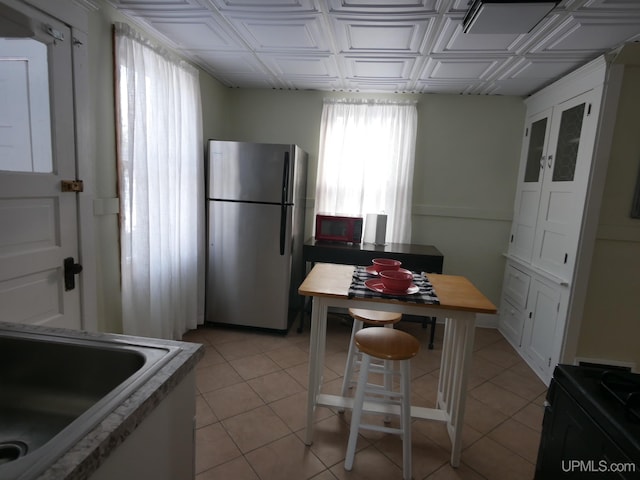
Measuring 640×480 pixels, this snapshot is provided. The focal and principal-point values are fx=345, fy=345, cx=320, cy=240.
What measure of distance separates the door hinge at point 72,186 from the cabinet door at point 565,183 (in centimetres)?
308

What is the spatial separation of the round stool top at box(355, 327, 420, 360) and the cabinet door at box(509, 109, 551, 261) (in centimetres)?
198

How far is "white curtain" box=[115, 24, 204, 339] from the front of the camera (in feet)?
7.17

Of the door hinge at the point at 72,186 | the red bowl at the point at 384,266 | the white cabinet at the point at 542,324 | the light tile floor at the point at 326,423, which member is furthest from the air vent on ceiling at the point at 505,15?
the light tile floor at the point at 326,423

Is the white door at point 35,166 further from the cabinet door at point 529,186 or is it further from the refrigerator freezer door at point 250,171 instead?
the cabinet door at point 529,186

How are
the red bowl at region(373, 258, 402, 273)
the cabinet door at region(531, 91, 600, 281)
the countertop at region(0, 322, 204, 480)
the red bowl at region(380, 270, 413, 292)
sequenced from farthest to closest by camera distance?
1. the cabinet door at region(531, 91, 600, 281)
2. the red bowl at region(373, 258, 402, 273)
3. the red bowl at region(380, 270, 413, 292)
4. the countertop at region(0, 322, 204, 480)

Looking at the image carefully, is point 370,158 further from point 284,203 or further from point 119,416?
point 119,416

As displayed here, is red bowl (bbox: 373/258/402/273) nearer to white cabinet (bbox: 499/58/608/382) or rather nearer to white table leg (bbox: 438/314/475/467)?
white table leg (bbox: 438/314/475/467)

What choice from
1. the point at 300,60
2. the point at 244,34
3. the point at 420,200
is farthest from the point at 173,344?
the point at 420,200

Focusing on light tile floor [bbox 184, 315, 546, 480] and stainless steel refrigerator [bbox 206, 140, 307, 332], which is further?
stainless steel refrigerator [bbox 206, 140, 307, 332]

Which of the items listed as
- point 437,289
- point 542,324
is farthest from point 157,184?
point 542,324

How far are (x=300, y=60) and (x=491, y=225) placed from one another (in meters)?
2.47

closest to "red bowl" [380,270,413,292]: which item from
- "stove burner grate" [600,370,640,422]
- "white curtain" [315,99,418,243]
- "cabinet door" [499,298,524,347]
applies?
"stove burner grate" [600,370,640,422]

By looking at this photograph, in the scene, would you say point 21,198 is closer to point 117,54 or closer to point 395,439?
point 117,54

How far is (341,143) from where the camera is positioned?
11.7 ft
